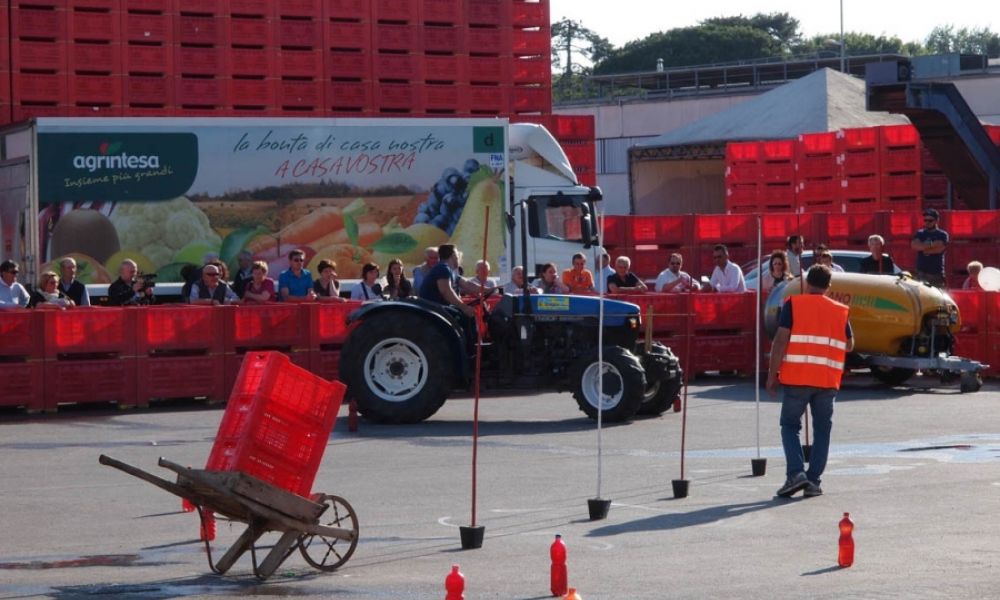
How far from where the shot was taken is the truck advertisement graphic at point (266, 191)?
24016 mm

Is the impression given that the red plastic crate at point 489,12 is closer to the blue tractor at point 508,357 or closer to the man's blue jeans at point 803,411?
the blue tractor at point 508,357

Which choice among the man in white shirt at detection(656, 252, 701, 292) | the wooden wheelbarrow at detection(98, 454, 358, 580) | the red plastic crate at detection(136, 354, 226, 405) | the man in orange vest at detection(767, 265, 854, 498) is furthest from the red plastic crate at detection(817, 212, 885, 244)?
the wooden wheelbarrow at detection(98, 454, 358, 580)

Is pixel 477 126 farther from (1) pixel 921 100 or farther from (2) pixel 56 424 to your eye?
(1) pixel 921 100

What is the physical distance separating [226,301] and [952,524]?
12822 mm

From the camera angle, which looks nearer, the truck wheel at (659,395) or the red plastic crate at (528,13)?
the truck wheel at (659,395)

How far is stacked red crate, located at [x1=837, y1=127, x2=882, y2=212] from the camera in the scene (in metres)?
36.0

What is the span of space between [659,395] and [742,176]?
2045cm

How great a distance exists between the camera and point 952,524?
11.5 meters

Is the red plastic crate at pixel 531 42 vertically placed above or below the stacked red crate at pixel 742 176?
above

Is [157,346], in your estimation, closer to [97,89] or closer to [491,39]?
[97,89]

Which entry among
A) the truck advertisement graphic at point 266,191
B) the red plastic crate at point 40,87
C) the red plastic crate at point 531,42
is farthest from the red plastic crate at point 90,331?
the red plastic crate at point 531,42

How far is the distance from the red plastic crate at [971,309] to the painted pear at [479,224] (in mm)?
6627

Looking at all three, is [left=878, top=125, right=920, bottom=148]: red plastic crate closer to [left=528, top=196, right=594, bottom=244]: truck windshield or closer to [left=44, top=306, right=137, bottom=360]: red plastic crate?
[left=528, top=196, right=594, bottom=244]: truck windshield

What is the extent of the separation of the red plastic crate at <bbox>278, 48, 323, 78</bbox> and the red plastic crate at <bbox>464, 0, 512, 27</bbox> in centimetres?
295
